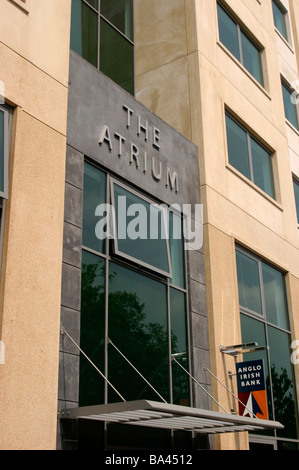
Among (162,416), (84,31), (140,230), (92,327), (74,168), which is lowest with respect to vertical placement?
(162,416)

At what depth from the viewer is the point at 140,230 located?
41.7 feet

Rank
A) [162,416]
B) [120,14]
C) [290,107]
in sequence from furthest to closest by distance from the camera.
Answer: [290,107] → [120,14] → [162,416]

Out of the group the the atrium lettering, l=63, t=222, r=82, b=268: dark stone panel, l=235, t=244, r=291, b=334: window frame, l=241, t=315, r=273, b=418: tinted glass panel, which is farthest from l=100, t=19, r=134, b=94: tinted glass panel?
l=241, t=315, r=273, b=418: tinted glass panel

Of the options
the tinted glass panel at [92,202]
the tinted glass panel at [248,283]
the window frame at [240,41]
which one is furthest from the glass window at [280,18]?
the tinted glass panel at [92,202]

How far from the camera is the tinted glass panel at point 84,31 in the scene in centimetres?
1383

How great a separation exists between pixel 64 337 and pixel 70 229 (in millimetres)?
1928

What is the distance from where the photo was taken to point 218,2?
746 inches

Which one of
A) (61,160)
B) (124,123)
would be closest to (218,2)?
(124,123)

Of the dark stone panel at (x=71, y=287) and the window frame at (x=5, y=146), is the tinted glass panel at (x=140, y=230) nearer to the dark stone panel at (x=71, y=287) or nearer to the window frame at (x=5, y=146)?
the dark stone panel at (x=71, y=287)

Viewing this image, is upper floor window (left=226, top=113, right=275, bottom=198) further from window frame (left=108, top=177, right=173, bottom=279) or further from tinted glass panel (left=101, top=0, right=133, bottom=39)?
window frame (left=108, top=177, right=173, bottom=279)
